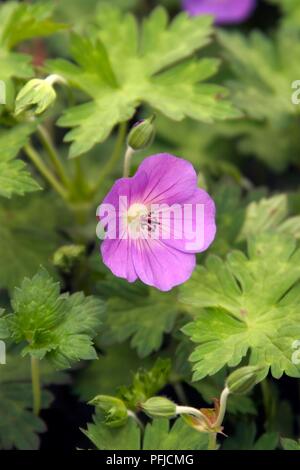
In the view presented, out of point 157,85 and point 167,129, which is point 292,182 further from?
point 157,85

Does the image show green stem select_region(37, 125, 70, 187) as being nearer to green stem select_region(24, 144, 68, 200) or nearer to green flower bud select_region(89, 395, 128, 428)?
green stem select_region(24, 144, 68, 200)

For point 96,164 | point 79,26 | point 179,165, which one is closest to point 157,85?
point 179,165

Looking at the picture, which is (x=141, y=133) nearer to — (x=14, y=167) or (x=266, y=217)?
(x=14, y=167)

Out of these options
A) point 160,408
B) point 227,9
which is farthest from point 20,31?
point 227,9

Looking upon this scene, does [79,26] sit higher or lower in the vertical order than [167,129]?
higher

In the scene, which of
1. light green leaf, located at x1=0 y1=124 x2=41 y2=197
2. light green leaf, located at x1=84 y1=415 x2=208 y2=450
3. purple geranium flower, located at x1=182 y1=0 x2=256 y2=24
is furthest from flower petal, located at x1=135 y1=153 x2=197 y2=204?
purple geranium flower, located at x1=182 y1=0 x2=256 y2=24
